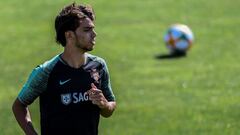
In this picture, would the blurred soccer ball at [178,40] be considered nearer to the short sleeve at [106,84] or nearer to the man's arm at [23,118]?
the short sleeve at [106,84]

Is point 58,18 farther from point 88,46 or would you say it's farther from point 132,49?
point 132,49

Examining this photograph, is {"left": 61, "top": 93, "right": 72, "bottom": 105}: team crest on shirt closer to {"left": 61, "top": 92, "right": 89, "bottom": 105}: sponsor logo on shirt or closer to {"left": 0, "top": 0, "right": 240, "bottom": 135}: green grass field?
{"left": 61, "top": 92, "right": 89, "bottom": 105}: sponsor logo on shirt

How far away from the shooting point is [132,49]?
21172 mm

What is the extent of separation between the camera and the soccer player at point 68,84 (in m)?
7.16

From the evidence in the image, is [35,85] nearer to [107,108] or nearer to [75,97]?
Result: [75,97]

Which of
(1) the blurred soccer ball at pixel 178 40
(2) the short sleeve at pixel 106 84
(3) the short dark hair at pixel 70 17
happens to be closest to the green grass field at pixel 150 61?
(1) the blurred soccer ball at pixel 178 40

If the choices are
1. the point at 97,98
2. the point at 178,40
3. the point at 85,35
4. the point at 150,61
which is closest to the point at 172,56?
the point at 178,40

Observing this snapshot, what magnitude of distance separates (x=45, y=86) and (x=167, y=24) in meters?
18.0

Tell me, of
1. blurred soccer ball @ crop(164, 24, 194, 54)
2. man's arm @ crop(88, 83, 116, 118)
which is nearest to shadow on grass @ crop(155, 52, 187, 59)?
blurred soccer ball @ crop(164, 24, 194, 54)

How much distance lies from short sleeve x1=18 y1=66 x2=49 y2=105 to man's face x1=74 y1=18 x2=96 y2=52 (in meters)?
0.41

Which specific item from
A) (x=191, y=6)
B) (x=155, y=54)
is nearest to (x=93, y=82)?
(x=155, y=54)

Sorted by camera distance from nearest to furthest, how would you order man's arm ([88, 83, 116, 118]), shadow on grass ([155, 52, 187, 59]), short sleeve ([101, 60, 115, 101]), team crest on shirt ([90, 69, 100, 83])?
man's arm ([88, 83, 116, 118]), team crest on shirt ([90, 69, 100, 83]), short sleeve ([101, 60, 115, 101]), shadow on grass ([155, 52, 187, 59])

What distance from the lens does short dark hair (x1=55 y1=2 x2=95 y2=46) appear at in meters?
7.14

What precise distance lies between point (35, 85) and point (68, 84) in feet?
0.97
